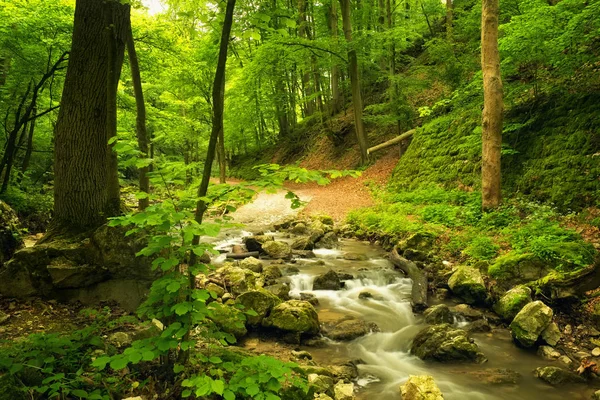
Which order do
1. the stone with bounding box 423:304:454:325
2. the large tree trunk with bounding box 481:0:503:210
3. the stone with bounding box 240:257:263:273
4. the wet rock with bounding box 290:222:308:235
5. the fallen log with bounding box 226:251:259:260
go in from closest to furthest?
the stone with bounding box 423:304:454:325
the stone with bounding box 240:257:263:273
the large tree trunk with bounding box 481:0:503:210
the fallen log with bounding box 226:251:259:260
the wet rock with bounding box 290:222:308:235

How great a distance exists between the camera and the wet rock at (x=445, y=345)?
5.15 meters

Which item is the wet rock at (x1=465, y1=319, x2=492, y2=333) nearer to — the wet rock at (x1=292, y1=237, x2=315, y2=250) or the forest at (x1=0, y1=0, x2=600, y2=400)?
the forest at (x1=0, y1=0, x2=600, y2=400)

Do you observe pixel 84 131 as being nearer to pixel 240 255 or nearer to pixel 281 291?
pixel 281 291

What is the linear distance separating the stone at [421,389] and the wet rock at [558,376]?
151cm

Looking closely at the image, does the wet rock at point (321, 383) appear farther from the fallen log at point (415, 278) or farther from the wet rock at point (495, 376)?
the fallen log at point (415, 278)

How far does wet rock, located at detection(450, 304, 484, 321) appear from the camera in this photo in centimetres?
618

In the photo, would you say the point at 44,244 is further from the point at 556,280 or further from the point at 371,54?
the point at 371,54

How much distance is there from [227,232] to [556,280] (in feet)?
34.2

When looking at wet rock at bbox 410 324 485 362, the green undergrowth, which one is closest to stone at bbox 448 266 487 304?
the green undergrowth

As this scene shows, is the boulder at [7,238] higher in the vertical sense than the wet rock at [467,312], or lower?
higher

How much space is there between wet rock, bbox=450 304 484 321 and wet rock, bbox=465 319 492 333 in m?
0.16

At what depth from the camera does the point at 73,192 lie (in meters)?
5.02

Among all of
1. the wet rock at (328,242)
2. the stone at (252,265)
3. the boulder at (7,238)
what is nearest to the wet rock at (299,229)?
the wet rock at (328,242)

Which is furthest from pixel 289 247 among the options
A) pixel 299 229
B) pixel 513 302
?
pixel 513 302
